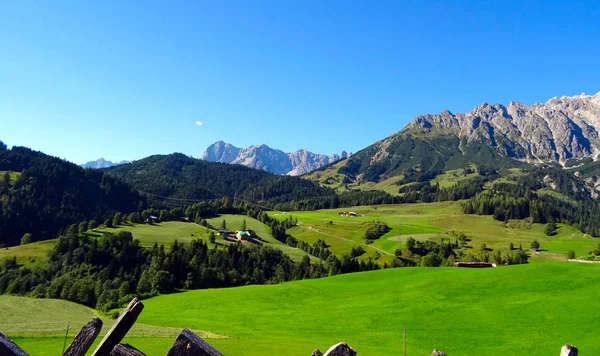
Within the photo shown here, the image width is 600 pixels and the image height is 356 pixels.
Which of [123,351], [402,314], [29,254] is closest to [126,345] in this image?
[123,351]

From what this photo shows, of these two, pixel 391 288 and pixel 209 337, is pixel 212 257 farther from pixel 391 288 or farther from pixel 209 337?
pixel 209 337

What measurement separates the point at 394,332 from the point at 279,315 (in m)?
25.3

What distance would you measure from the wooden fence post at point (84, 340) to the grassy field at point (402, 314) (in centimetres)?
4021

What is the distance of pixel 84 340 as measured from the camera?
4.95 metres

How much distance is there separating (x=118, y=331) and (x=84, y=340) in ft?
2.39

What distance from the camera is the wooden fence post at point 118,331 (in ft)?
15.1

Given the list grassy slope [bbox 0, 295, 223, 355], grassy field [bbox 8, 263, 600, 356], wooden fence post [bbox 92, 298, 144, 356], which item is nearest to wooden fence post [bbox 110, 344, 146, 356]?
wooden fence post [bbox 92, 298, 144, 356]

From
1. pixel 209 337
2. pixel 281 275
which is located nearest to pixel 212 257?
pixel 281 275

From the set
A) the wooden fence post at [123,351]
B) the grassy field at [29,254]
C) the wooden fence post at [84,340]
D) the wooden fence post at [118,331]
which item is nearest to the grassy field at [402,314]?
the wooden fence post at [84,340]

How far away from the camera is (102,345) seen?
464 cm

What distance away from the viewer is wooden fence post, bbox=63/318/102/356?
190 inches

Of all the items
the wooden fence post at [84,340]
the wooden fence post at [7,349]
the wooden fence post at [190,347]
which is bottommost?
the wooden fence post at [84,340]

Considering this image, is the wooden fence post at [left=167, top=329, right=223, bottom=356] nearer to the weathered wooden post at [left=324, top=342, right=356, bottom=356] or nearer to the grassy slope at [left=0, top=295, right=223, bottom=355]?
the weathered wooden post at [left=324, top=342, right=356, bottom=356]

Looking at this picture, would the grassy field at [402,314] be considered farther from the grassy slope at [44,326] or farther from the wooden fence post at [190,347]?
the wooden fence post at [190,347]
